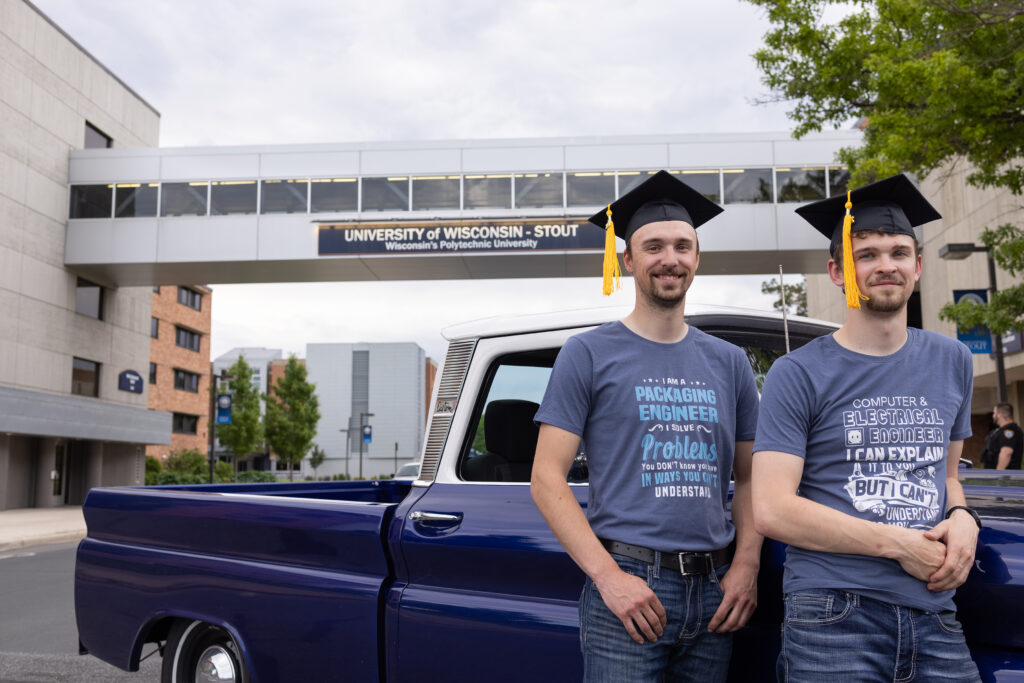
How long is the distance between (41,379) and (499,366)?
29.3m

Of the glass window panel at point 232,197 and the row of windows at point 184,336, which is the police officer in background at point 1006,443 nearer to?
the glass window panel at point 232,197

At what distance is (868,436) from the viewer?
2.28 meters

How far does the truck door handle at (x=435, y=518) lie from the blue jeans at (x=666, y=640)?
2.92 feet

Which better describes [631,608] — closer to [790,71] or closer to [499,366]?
[499,366]

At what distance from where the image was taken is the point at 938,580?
2.12 meters

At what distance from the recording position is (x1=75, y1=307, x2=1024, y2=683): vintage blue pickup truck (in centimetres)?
301

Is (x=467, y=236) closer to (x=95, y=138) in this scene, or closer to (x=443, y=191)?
(x=443, y=191)

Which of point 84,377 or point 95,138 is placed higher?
point 95,138

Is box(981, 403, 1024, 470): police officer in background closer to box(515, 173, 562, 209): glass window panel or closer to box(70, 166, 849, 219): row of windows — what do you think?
box(70, 166, 849, 219): row of windows

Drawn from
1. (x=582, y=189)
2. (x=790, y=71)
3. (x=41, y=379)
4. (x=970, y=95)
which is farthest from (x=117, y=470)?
(x=970, y=95)

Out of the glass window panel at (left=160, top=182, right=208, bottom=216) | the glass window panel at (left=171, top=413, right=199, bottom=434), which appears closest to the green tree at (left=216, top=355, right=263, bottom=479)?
the glass window panel at (left=171, top=413, right=199, bottom=434)

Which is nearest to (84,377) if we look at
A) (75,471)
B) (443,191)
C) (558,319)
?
(75,471)

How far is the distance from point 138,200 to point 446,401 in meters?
26.8

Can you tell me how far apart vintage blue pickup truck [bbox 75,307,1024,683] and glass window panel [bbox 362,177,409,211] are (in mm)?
23312
